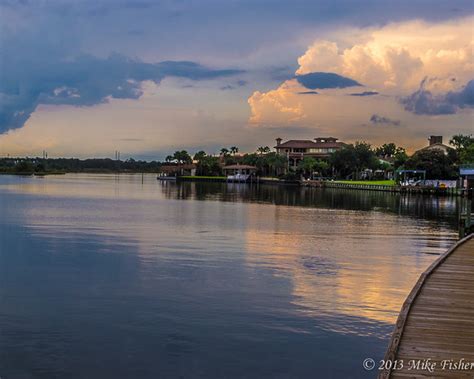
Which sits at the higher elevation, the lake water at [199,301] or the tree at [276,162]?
the tree at [276,162]

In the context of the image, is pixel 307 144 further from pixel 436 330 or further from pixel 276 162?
pixel 436 330

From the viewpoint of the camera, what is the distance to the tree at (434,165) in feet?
384

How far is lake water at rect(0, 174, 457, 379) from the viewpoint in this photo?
12641 millimetres

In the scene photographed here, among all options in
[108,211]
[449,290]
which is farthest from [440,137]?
[449,290]

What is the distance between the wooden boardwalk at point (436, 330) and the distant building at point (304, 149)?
15694cm

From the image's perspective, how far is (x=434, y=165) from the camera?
384 ft

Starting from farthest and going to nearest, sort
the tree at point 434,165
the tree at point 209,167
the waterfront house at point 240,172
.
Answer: the tree at point 209,167 → the waterfront house at point 240,172 → the tree at point 434,165

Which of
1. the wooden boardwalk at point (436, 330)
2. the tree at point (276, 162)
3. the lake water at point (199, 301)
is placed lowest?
the lake water at point (199, 301)

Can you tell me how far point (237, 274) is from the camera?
22141mm

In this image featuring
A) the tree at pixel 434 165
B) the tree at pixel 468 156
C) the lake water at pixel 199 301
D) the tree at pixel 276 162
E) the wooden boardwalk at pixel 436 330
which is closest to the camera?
the wooden boardwalk at pixel 436 330

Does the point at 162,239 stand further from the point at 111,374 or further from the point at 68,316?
the point at 111,374

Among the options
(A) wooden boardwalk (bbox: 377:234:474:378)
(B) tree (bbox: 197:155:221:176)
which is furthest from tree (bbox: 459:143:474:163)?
(B) tree (bbox: 197:155:221:176)

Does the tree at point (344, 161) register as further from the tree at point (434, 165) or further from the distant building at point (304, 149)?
the tree at point (434, 165)

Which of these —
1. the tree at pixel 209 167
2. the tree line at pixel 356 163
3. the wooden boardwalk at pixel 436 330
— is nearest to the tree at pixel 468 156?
the tree line at pixel 356 163
